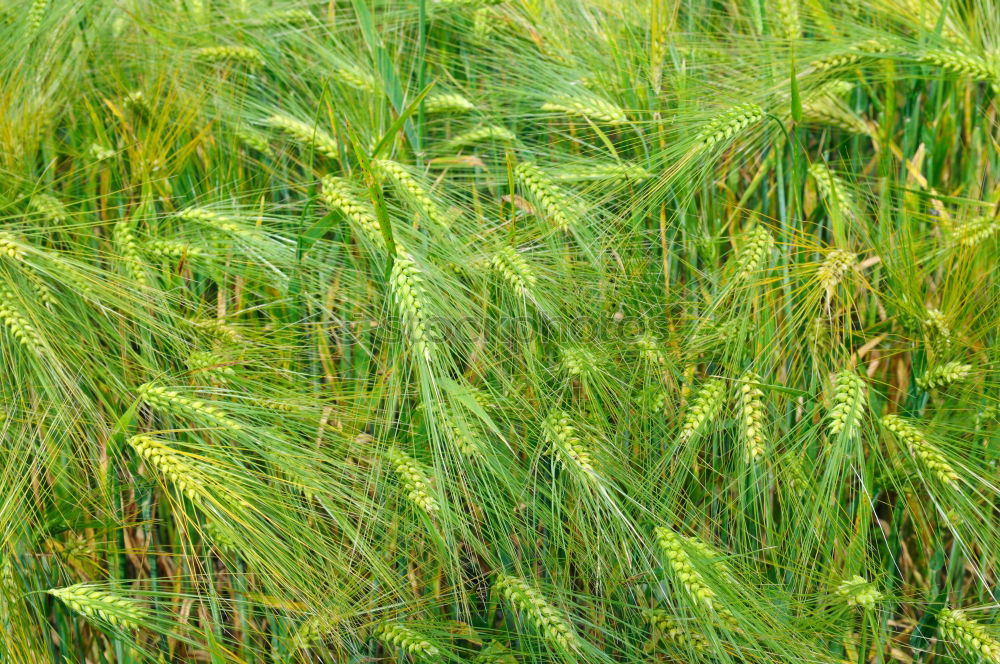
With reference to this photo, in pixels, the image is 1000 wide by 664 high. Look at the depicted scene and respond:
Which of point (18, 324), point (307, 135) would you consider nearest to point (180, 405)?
point (18, 324)

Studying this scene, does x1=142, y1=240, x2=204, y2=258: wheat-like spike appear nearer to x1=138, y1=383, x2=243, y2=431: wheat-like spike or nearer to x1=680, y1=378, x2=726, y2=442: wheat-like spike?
x1=138, y1=383, x2=243, y2=431: wheat-like spike

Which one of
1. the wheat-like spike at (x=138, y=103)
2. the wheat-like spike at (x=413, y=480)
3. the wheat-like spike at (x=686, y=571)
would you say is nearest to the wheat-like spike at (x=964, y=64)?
the wheat-like spike at (x=686, y=571)

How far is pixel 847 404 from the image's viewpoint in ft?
3.37

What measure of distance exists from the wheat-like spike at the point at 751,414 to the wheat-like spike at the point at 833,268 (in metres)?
0.16

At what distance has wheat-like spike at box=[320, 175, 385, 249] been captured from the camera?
3.57 feet

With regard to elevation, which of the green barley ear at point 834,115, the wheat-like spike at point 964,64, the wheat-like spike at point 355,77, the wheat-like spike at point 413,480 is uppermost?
the wheat-like spike at point 964,64

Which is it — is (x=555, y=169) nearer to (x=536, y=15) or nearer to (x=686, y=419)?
(x=536, y=15)

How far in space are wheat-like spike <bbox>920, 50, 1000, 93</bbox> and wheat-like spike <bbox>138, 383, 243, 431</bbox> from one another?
1.09 meters

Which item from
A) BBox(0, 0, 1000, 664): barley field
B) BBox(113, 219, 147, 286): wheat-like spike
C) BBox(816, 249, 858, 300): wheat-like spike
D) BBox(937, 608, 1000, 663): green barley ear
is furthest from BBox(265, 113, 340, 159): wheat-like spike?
BBox(937, 608, 1000, 663): green barley ear

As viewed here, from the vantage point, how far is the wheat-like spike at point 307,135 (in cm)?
134

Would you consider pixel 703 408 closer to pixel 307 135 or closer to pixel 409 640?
pixel 409 640

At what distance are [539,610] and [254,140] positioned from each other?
864 mm

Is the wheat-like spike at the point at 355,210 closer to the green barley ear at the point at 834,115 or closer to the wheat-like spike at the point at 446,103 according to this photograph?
the wheat-like spike at the point at 446,103

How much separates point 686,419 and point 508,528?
0.91 feet
